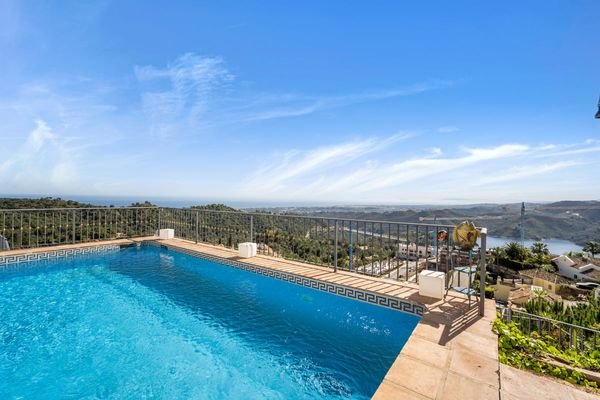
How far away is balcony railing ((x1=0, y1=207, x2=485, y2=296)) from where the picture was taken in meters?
4.71

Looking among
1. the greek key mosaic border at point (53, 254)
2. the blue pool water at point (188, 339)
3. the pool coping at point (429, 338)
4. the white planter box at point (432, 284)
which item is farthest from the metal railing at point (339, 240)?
the greek key mosaic border at point (53, 254)

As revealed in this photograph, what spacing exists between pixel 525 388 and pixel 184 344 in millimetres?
3534

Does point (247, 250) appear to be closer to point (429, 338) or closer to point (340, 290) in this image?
point (340, 290)

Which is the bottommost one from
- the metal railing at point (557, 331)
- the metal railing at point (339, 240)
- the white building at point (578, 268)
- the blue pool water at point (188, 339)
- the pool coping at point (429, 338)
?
the white building at point (578, 268)

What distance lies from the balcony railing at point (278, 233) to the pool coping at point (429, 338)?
0.43 meters

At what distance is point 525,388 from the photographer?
211cm

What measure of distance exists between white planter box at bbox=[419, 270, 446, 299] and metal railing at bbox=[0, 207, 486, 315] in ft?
0.68

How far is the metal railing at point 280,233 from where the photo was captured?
15.4 ft

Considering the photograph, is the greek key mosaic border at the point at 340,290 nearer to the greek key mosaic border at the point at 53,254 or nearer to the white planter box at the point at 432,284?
the white planter box at the point at 432,284

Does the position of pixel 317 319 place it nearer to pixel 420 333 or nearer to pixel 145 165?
pixel 420 333

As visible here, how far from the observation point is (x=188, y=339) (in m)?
3.71

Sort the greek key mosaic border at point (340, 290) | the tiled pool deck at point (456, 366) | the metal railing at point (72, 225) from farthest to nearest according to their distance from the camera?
1. the metal railing at point (72, 225)
2. the greek key mosaic border at point (340, 290)
3. the tiled pool deck at point (456, 366)

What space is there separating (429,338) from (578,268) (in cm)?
5220

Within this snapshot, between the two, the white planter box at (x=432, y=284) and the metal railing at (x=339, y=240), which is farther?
the metal railing at (x=339, y=240)
